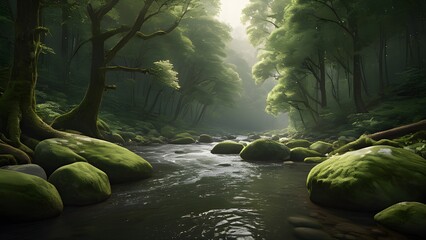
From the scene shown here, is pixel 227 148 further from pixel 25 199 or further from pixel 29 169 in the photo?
pixel 25 199

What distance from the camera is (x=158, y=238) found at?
331 centimetres

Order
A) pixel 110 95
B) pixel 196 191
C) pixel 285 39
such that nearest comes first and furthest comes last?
pixel 196 191 < pixel 285 39 < pixel 110 95

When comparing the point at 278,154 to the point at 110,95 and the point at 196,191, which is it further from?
the point at 110,95

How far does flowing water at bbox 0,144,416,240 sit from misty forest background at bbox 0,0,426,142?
5457 millimetres

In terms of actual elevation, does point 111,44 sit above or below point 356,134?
above

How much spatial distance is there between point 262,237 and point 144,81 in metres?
32.0

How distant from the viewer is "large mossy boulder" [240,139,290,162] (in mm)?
10719

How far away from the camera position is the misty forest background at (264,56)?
12203mm

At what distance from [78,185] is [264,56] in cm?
2516

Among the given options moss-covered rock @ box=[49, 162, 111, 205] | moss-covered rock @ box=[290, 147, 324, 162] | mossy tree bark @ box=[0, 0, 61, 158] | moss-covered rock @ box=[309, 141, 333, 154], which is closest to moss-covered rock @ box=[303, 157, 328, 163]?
moss-covered rock @ box=[290, 147, 324, 162]

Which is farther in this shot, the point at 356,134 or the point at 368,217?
the point at 356,134

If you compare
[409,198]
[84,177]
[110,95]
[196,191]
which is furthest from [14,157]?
[110,95]

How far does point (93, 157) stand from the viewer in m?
6.30

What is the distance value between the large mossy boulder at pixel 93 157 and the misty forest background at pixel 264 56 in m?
3.31
